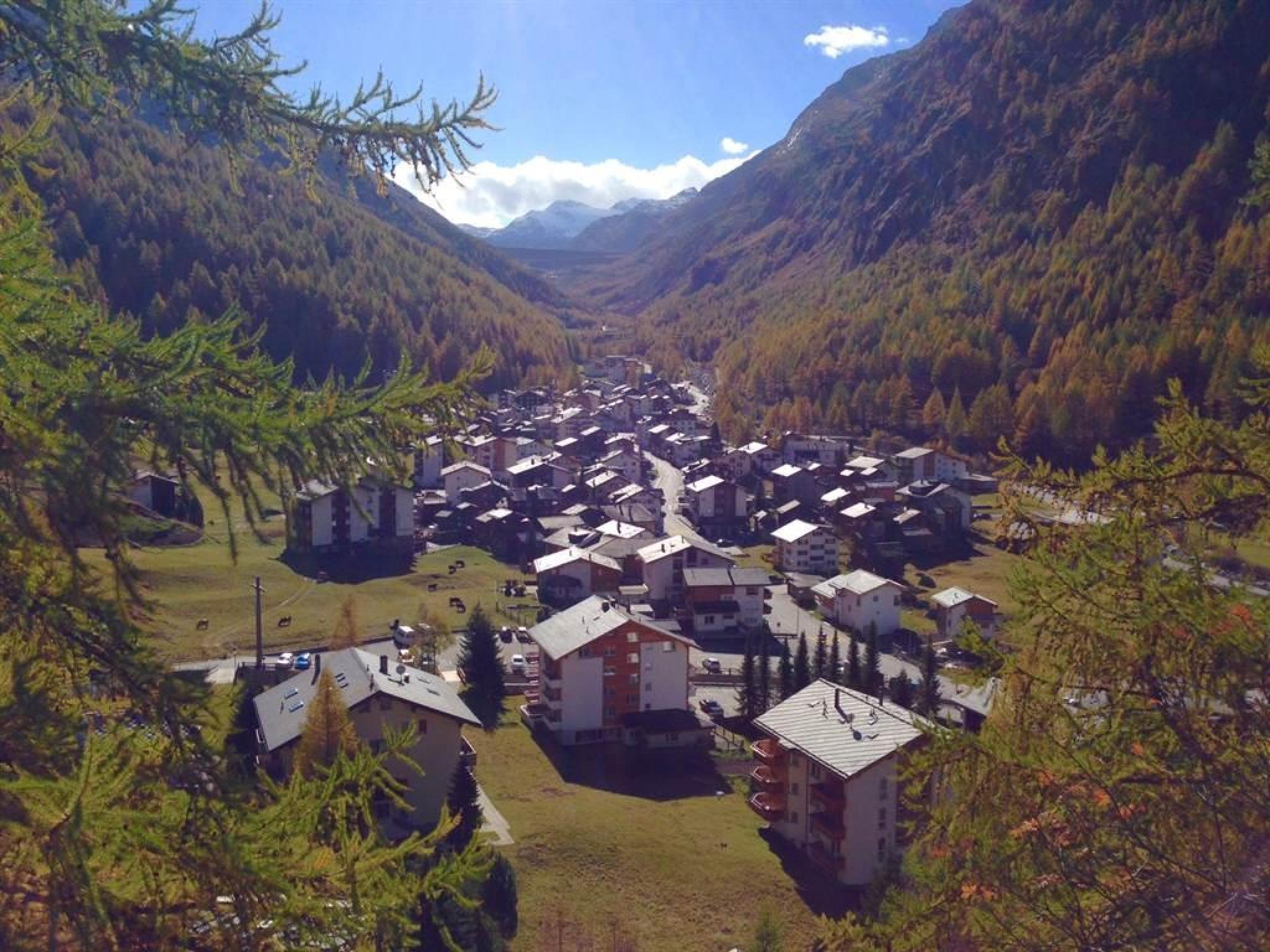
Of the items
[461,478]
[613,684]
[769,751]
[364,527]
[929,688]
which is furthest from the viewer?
[461,478]

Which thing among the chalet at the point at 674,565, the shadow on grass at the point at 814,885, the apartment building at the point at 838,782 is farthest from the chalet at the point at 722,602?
the shadow on grass at the point at 814,885

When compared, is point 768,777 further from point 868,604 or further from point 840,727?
point 868,604

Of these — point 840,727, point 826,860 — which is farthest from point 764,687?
point 826,860

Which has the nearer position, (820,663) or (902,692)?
(902,692)

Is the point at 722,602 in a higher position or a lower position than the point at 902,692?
lower

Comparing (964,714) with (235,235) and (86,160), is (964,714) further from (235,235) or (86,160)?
(86,160)
